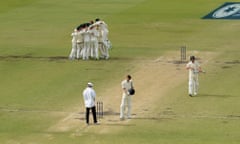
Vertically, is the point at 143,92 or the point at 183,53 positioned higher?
the point at 183,53

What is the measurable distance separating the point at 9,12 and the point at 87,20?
753cm

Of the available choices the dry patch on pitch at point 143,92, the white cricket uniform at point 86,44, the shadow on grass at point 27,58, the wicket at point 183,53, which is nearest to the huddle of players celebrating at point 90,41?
the white cricket uniform at point 86,44

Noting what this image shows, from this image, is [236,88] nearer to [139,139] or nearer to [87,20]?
[139,139]

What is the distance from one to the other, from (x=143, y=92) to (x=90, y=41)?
7810 mm

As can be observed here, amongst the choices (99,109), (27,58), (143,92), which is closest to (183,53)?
(27,58)

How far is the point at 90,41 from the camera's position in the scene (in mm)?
51219

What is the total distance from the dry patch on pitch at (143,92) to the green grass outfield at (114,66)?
41cm

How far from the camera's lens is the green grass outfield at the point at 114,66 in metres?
37.7

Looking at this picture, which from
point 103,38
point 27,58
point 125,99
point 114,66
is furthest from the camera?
point 27,58

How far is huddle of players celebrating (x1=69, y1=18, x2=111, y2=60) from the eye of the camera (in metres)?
50.9

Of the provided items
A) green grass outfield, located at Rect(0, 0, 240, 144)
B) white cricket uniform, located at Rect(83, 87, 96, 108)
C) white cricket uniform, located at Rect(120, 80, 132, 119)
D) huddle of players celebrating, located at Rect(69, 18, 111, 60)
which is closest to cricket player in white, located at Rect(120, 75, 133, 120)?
white cricket uniform, located at Rect(120, 80, 132, 119)

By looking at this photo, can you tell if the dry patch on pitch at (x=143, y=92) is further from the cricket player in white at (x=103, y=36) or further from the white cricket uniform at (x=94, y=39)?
the white cricket uniform at (x=94, y=39)

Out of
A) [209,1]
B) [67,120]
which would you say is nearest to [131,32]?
[209,1]

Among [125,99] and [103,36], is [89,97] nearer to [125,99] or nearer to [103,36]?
[125,99]
